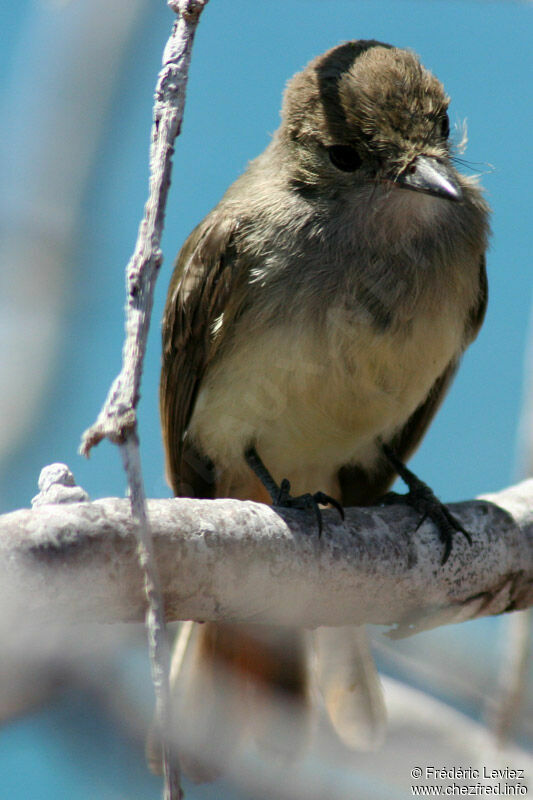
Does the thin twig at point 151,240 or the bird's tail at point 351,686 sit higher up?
the thin twig at point 151,240

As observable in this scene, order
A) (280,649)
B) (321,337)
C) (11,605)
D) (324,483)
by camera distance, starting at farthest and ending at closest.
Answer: (324,483)
(280,649)
(321,337)
(11,605)

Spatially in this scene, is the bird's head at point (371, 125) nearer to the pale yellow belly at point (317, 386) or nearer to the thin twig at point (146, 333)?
the pale yellow belly at point (317, 386)

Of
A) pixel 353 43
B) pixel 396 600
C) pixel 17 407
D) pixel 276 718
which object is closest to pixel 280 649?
pixel 276 718

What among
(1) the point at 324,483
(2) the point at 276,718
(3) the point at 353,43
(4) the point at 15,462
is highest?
(3) the point at 353,43

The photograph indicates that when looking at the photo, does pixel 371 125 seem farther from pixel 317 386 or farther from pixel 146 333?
pixel 146 333

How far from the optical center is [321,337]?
291 cm

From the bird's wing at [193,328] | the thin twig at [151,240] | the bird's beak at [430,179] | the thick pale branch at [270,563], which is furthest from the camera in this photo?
the bird's wing at [193,328]

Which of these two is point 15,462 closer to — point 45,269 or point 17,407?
point 17,407

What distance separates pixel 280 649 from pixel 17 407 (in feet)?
5.90

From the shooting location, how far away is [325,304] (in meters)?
2.92

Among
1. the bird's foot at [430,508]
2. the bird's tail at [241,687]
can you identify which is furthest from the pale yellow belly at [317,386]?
the bird's tail at [241,687]

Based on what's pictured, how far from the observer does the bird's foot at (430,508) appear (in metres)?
2.94

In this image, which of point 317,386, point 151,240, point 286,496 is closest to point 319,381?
point 317,386

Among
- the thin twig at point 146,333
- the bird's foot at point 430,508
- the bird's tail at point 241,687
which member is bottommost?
the bird's tail at point 241,687
